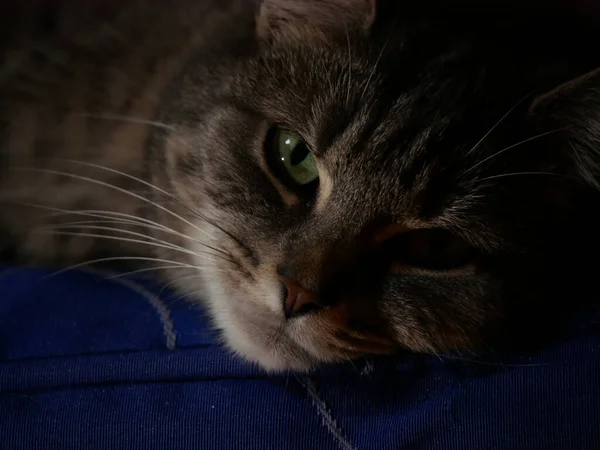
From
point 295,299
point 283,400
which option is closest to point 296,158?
point 295,299

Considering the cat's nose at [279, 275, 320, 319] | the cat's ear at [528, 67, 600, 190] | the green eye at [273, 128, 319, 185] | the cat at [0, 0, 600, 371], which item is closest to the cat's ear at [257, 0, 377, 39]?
the cat at [0, 0, 600, 371]

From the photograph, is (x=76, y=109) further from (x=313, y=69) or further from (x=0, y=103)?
(x=313, y=69)

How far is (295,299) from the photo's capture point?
0.87m

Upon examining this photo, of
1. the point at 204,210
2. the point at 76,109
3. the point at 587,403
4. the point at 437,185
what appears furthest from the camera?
the point at 76,109

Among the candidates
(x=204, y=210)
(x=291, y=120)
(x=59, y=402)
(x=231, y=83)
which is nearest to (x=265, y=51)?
(x=231, y=83)

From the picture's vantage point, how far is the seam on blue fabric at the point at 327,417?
2.73 ft

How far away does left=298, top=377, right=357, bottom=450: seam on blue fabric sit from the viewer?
833 millimetres

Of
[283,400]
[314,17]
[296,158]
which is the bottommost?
[283,400]

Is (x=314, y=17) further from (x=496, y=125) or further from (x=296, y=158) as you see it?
(x=496, y=125)

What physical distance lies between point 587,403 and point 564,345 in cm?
9

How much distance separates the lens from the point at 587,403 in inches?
31.6

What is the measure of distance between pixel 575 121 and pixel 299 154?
401 millimetres

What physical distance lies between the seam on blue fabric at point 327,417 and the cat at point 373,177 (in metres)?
0.03

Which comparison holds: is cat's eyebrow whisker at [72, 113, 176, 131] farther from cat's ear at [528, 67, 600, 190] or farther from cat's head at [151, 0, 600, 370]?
cat's ear at [528, 67, 600, 190]
